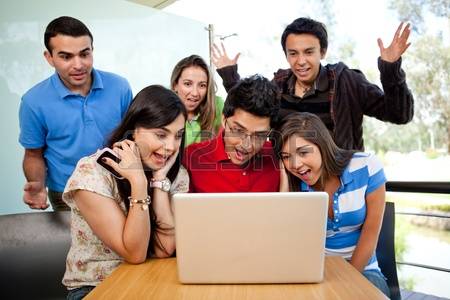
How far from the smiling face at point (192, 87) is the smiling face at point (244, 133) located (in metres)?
0.46

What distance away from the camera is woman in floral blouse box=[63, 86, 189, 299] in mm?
1162

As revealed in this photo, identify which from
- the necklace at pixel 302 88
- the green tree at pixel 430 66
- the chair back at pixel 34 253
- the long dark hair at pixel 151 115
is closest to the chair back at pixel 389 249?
the necklace at pixel 302 88

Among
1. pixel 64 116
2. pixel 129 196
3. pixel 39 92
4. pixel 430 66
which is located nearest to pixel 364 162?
pixel 129 196

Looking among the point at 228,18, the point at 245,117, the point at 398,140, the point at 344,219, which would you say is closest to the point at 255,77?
the point at 245,117

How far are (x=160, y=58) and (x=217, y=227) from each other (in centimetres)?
264

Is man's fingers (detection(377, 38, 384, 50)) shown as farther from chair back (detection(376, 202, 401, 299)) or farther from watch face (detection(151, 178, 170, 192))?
watch face (detection(151, 178, 170, 192))

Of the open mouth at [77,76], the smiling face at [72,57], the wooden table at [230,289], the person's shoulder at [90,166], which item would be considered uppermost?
the smiling face at [72,57]

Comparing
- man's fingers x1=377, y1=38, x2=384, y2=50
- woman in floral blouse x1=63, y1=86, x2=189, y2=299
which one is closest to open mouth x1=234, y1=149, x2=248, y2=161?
woman in floral blouse x1=63, y1=86, x2=189, y2=299

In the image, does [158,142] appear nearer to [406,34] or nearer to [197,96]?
[197,96]

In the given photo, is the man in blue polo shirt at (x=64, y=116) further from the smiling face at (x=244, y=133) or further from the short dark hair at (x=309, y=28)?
the short dark hair at (x=309, y=28)

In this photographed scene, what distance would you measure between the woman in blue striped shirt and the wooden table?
0.36 m

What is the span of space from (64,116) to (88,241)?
2.71 feet

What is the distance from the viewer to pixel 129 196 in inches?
48.9

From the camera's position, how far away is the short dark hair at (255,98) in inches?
57.7
